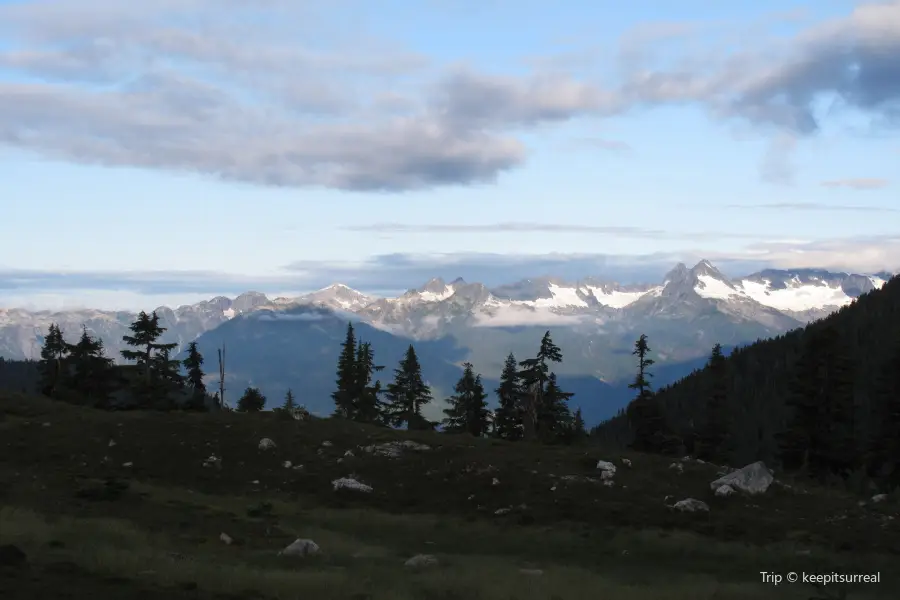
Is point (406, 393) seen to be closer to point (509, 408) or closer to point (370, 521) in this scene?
point (509, 408)

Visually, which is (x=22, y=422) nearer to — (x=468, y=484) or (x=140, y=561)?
(x=468, y=484)

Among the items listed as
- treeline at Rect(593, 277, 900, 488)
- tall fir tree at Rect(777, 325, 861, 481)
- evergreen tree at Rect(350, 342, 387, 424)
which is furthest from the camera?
evergreen tree at Rect(350, 342, 387, 424)

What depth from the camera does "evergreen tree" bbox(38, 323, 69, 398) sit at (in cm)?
8944

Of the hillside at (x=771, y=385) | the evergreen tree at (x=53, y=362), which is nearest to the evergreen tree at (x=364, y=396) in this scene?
the evergreen tree at (x=53, y=362)

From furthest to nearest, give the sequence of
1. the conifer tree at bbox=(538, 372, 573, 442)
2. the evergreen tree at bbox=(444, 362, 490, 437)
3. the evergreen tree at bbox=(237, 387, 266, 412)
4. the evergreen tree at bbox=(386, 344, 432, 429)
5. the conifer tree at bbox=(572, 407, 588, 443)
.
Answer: the evergreen tree at bbox=(237, 387, 266, 412) → the evergreen tree at bbox=(386, 344, 432, 429) → the evergreen tree at bbox=(444, 362, 490, 437) → the conifer tree at bbox=(572, 407, 588, 443) → the conifer tree at bbox=(538, 372, 573, 442)

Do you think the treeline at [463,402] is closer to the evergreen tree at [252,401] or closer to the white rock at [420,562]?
the evergreen tree at [252,401]

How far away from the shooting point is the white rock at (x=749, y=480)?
39.8m

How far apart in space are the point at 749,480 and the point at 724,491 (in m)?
2.14

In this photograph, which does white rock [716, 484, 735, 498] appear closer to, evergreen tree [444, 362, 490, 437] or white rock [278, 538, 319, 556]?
white rock [278, 538, 319, 556]

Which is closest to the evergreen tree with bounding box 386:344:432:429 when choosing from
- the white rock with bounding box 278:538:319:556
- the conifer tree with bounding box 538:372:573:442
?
the conifer tree with bounding box 538:372:573:442

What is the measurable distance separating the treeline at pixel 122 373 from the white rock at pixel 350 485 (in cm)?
4410

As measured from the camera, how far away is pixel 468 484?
41812 mm

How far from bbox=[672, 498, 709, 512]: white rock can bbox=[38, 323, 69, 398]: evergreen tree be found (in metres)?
75.2

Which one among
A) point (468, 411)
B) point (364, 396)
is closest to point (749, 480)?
point (468, 411)
